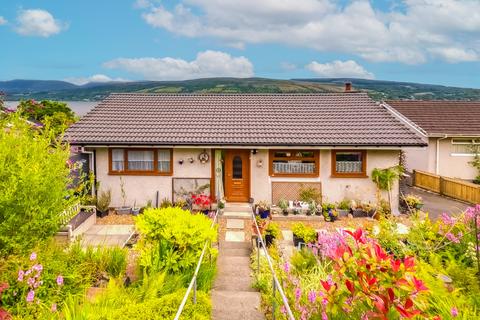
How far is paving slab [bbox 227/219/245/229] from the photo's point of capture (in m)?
13.6

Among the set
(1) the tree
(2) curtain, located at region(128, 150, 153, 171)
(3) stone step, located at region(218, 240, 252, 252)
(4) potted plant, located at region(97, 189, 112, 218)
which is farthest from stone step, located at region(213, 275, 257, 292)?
(2) curtain, located at region(128, 150, 153, 171)

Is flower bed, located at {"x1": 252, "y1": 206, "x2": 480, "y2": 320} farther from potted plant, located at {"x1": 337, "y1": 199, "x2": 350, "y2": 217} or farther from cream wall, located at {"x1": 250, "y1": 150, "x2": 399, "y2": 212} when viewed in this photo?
cream wall, located at {"x1": 250, "y1": 150, "x2": 399, "y2": 212}

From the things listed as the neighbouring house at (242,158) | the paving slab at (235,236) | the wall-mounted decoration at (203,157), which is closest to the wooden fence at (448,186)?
the neighbouring house at (242,158)

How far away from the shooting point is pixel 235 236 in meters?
12.6

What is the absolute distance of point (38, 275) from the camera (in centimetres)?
613

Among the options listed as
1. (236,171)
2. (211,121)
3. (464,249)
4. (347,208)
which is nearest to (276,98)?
(211,121)

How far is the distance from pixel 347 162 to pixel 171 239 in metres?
10.1

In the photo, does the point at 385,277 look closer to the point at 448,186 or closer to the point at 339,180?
the point at 339,180

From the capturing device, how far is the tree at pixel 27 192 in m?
6.55

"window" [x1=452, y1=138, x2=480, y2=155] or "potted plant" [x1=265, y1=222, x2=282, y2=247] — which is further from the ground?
"window" [x1=452, y1=138, x2=480, y2=155]

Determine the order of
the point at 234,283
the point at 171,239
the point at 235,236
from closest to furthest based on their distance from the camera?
the point at 171,239
the point at 234,283
the point at 235,236

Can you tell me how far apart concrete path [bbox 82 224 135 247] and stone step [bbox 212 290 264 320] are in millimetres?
5253

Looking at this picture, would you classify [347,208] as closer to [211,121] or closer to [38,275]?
[211,121]

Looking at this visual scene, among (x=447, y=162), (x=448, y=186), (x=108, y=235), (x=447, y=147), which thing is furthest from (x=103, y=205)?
(x=447, y=147)
